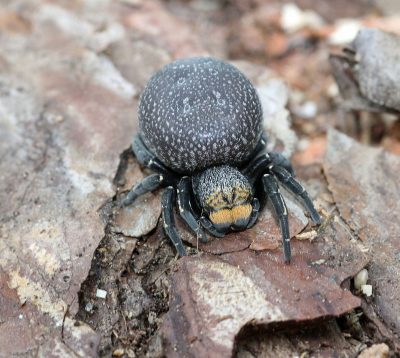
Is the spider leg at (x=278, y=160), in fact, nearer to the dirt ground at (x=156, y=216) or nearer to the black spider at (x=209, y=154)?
the black spider at (x=209, y=154)

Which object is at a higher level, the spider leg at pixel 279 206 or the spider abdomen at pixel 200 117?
the spider abdomen at pixel 200 117

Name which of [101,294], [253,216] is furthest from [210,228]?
[101,294]

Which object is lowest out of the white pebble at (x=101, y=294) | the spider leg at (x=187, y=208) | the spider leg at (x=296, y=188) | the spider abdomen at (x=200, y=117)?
the white pebble at (x=101, y=294)

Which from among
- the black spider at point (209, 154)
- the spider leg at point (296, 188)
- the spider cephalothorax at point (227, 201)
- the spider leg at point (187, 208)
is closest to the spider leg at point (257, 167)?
the black spider at point (209, 154)

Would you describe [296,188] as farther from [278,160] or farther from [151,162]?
[151,162]

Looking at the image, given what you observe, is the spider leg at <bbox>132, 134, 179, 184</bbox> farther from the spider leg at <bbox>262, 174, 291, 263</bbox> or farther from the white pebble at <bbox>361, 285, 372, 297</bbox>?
the white pebble at <bbox>361, 285, 372, 297</bbox>

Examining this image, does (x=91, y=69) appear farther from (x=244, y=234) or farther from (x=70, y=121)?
(x=244, y=234)

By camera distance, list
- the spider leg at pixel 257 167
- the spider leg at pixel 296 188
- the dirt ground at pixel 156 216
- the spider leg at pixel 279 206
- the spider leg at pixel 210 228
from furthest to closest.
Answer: the spider leg at pixel 257 167 → the spider leg at pixel 296 188 → the spider leg at pixel 210 228 → the spider leg at pixel 279 206 → the dirt ground at pixel 156 216
